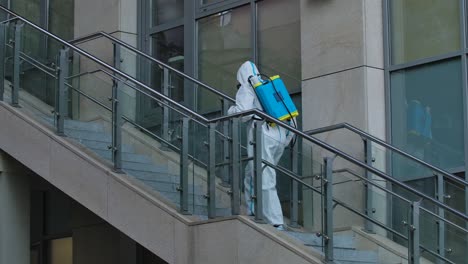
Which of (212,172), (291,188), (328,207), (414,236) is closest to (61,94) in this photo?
(212,172)

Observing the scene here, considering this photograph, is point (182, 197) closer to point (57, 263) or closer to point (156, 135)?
point (156, 135)

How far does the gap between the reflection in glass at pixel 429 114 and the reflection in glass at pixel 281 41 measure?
163cm

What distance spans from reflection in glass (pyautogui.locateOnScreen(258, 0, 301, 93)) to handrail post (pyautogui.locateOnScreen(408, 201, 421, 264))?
421 cm

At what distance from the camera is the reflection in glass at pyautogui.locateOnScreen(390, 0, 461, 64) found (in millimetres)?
12789

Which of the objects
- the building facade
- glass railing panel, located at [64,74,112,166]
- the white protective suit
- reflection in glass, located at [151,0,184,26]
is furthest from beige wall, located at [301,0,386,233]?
reflection in glass, located at [151,0,184,26]

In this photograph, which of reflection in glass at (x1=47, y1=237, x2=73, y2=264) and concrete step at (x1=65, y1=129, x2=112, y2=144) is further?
reflection in glass at (x1=47, y1=237, x2=73, y2=264)

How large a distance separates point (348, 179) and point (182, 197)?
1.94 m

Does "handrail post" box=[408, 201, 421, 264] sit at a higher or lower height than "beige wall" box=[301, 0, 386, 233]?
lower

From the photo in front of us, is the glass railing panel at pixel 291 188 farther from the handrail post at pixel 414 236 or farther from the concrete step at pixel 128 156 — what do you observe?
the concrete step at pixel 128 156

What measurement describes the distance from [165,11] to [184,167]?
509 cm

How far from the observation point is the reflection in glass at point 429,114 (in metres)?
12.5

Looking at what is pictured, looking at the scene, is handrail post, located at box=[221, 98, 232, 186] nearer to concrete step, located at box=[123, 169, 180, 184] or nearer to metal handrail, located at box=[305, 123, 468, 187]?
concrete step, located at box=[123, 169, 180, 184]

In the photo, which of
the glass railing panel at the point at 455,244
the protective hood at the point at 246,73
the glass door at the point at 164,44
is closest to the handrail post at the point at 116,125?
A: the protective hood at the point at 246,73

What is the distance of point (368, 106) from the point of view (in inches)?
513
